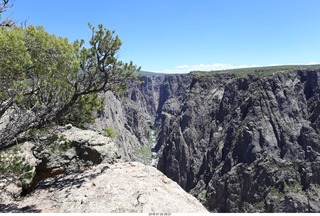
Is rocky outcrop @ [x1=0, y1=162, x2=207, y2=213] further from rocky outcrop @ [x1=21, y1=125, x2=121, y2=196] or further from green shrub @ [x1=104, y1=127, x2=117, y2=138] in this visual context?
green shrub @ [x1=104, y1=127, x2=117, y2=138]

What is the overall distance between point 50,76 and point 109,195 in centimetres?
778

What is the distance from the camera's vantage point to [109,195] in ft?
52.1

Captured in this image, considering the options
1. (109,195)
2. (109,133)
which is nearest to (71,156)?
(109,133)

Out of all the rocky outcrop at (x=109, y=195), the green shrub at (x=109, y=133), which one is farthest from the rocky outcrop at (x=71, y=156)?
the green shrub at (x=109, y=133)

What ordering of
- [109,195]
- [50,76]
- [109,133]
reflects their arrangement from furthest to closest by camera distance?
1. [109,133]
2. [50,76]
3. [109,195]

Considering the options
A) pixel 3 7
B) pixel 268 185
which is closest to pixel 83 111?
pixel 3 7

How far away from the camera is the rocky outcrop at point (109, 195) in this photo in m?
15.0

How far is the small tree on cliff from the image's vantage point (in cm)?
1357

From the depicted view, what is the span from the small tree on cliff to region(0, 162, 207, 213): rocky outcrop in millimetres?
3797

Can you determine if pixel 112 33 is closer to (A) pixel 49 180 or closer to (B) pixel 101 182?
(B) pixel 101 182

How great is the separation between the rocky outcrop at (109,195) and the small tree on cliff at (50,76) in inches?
149

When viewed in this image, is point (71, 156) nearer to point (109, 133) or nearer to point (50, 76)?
point (109, 133)

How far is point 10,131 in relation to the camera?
15.5 meters

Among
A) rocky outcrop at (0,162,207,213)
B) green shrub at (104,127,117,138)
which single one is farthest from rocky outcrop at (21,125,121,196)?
green shrub at (104,127,117,138)
